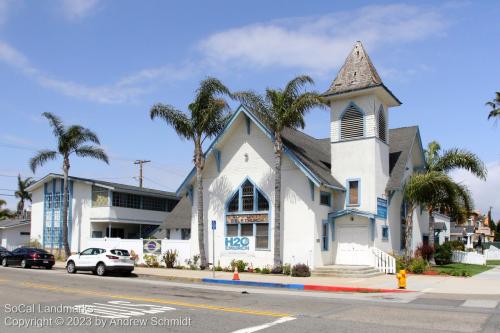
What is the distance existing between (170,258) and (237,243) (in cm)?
454

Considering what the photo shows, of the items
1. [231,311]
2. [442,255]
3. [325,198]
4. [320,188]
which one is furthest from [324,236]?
[231,311]

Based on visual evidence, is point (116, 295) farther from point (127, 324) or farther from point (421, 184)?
point (421, 184)

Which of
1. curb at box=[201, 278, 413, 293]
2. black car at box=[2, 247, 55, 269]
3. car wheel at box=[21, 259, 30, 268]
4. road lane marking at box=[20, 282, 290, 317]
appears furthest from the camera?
car wheel at box=[21, 259, 30, 268]

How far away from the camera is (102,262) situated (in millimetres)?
25859

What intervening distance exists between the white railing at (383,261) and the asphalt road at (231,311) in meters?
8.52

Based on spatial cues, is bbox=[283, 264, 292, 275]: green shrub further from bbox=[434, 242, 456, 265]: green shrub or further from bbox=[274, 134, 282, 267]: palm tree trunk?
bbox=[434, 242, 456, 265]: green shrub

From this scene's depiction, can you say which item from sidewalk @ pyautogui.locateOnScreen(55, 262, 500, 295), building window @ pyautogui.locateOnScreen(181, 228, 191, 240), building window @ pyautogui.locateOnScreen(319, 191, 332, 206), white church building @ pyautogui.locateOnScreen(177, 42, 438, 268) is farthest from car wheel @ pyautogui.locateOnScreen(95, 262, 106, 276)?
building window @ pyautogui.locateOnScreen(181, 228, 191, 240)

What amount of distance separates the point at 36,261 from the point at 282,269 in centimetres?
1560

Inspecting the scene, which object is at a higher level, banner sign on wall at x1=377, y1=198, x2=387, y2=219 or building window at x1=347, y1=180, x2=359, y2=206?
building window at x1=347, y1=180, x2=359, y2=206

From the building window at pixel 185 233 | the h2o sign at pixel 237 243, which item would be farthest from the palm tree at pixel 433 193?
the building window at pixel 185 233

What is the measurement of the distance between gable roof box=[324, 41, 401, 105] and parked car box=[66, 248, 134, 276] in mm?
14081

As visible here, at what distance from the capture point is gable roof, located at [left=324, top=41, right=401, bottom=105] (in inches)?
1096

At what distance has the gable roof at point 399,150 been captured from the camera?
28828mm

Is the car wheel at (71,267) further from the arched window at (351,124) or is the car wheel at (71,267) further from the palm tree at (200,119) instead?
the arched window at (351,124)
